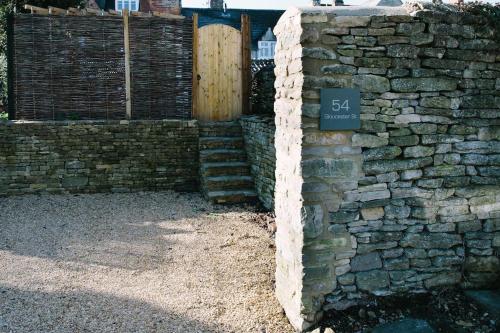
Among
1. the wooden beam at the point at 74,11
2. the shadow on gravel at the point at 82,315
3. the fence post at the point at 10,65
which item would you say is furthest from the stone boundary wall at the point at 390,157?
the fence post at the point at 10,65

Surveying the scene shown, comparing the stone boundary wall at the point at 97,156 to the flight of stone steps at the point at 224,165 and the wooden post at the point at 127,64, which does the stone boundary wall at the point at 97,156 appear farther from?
the wooden post at the point at 127,64

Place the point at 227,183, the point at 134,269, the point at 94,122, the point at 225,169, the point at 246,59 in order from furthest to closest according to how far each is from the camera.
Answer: the point at 246,59 < the point at 94,122 < the point at 225,169 < the point at 227,183 < the point at 134,269

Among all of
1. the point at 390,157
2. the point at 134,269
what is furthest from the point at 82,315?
the point at 390,157

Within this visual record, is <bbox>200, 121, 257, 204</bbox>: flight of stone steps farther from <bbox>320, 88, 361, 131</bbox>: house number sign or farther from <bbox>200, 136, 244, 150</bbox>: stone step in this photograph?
<bbox>320, 88, 361, 131</bbox>: house number sign

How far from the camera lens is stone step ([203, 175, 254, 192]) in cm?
791

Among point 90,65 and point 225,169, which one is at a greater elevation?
point 90,65

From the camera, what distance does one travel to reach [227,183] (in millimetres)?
7961

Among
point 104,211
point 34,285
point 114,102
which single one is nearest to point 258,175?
point 104,211

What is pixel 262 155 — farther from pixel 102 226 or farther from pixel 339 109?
pixel 339 109

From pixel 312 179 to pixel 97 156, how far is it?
6.02 m

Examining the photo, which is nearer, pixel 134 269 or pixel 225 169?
pixel 134 269

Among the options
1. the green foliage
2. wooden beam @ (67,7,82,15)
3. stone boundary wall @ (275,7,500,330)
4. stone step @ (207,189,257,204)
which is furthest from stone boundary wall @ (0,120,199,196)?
the green foliage

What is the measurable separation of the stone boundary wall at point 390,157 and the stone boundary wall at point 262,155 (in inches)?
118

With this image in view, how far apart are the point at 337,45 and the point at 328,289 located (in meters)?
2.06
